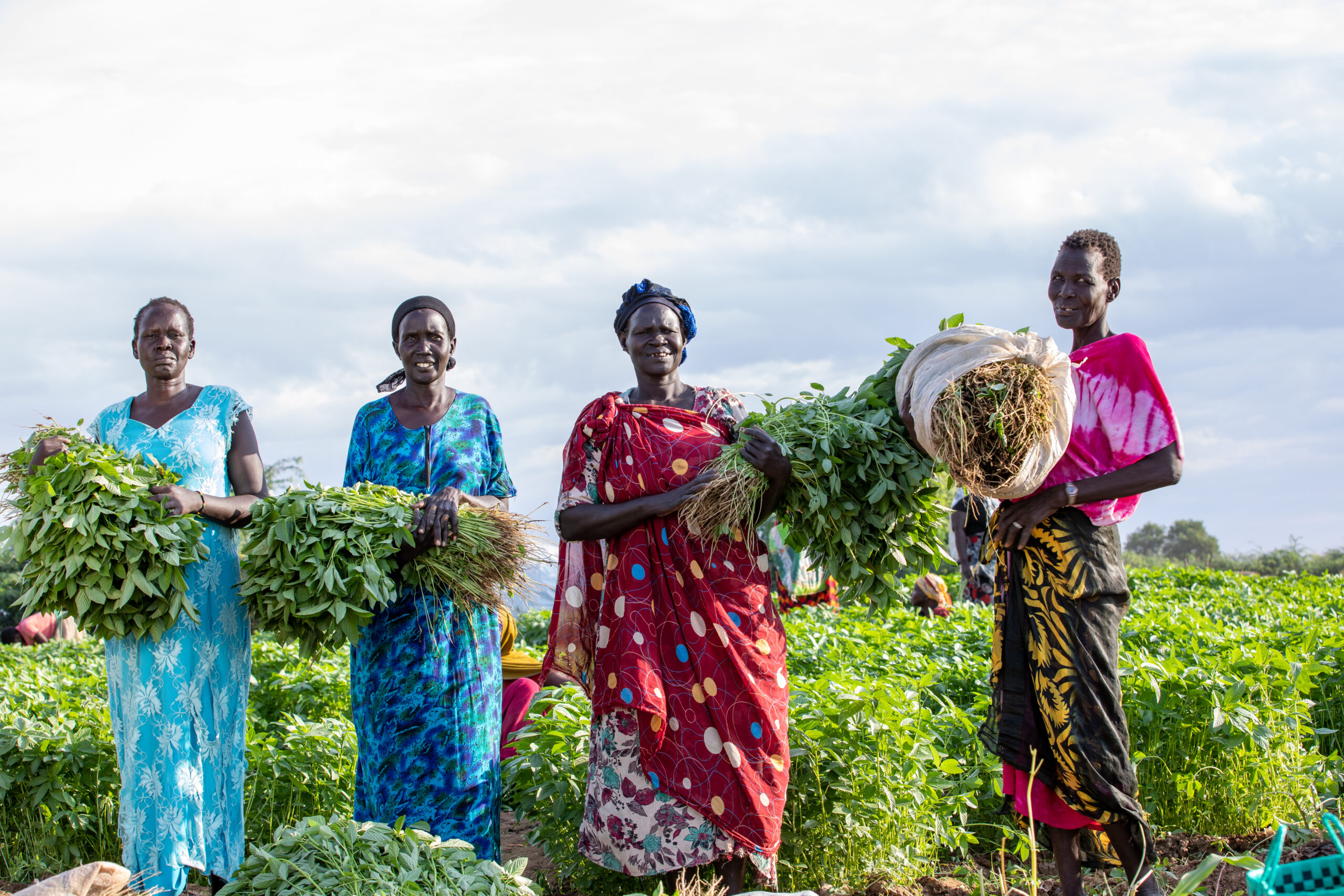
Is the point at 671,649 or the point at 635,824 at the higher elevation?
the point at 671,649

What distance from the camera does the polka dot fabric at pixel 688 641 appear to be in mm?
3562

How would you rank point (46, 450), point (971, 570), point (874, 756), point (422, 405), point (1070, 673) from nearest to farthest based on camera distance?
point (1070, 673), point (46, 450), point (874, 756), point (422, 405), point (971, 570)

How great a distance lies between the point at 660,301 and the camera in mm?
3936

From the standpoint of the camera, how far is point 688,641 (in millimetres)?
3652

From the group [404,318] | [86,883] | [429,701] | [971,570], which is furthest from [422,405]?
[971,570]

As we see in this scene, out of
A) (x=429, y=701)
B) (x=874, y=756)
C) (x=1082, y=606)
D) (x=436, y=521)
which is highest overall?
(x=436, y=521)

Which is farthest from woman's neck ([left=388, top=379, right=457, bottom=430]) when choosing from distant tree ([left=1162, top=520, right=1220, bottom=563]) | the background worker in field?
distant tree ([left=1162, top=520, right=1220, bottom=563])

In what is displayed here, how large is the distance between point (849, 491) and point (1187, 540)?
36491 millimetres

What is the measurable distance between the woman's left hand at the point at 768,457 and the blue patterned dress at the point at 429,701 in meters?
1.19

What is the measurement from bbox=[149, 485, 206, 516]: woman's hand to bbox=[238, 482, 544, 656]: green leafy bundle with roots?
0.68 ft

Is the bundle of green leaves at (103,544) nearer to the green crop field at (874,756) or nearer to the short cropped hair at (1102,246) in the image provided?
the green crop field at (874,756)

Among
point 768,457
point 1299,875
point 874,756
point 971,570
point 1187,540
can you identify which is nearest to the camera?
point 1299,875

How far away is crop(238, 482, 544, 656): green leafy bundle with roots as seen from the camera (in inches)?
146

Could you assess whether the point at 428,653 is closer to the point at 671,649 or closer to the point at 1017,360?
the point at 671,649
